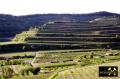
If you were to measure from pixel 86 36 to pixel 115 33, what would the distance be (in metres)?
7.54

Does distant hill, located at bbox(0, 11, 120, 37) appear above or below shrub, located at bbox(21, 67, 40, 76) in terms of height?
below

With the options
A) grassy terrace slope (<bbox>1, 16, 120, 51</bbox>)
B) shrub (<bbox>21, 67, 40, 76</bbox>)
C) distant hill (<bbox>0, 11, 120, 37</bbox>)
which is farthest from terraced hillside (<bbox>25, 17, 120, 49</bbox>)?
shrub (<bbox>21, 67, 40, 76</bbox>)

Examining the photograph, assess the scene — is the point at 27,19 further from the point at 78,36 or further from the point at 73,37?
the point at 73,37

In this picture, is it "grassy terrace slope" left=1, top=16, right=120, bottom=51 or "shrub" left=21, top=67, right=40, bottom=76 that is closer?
"shrub" left=21, top=67, right=40, bottom=76

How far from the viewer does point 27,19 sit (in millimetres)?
168500

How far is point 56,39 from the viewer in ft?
300

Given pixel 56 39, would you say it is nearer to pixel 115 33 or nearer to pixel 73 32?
pixel 73 32

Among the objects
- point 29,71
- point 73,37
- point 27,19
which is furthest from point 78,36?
point 27,19

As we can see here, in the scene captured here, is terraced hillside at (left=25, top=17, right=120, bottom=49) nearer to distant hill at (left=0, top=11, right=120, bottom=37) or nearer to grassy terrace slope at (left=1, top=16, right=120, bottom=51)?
grassy terrace slope at (left=1, top=16, right=120, bottom=51)

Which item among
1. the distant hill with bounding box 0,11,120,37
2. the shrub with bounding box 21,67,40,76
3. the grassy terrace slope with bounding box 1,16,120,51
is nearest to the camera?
Result: the shrub with bounding box 21,67,40,76

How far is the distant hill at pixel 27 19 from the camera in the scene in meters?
129

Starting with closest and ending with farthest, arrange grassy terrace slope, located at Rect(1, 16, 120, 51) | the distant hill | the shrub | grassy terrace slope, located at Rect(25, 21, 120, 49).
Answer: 1. the shrub
2. grassy terrace slope, located at Rect(1, 16, 120, 51)
3. grassy terrace slope, located at Rect(25, 21, 120, 49)
4. the distant hill

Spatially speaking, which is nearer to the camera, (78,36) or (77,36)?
(78,36)

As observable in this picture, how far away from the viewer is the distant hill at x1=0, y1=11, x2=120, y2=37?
128613mm
